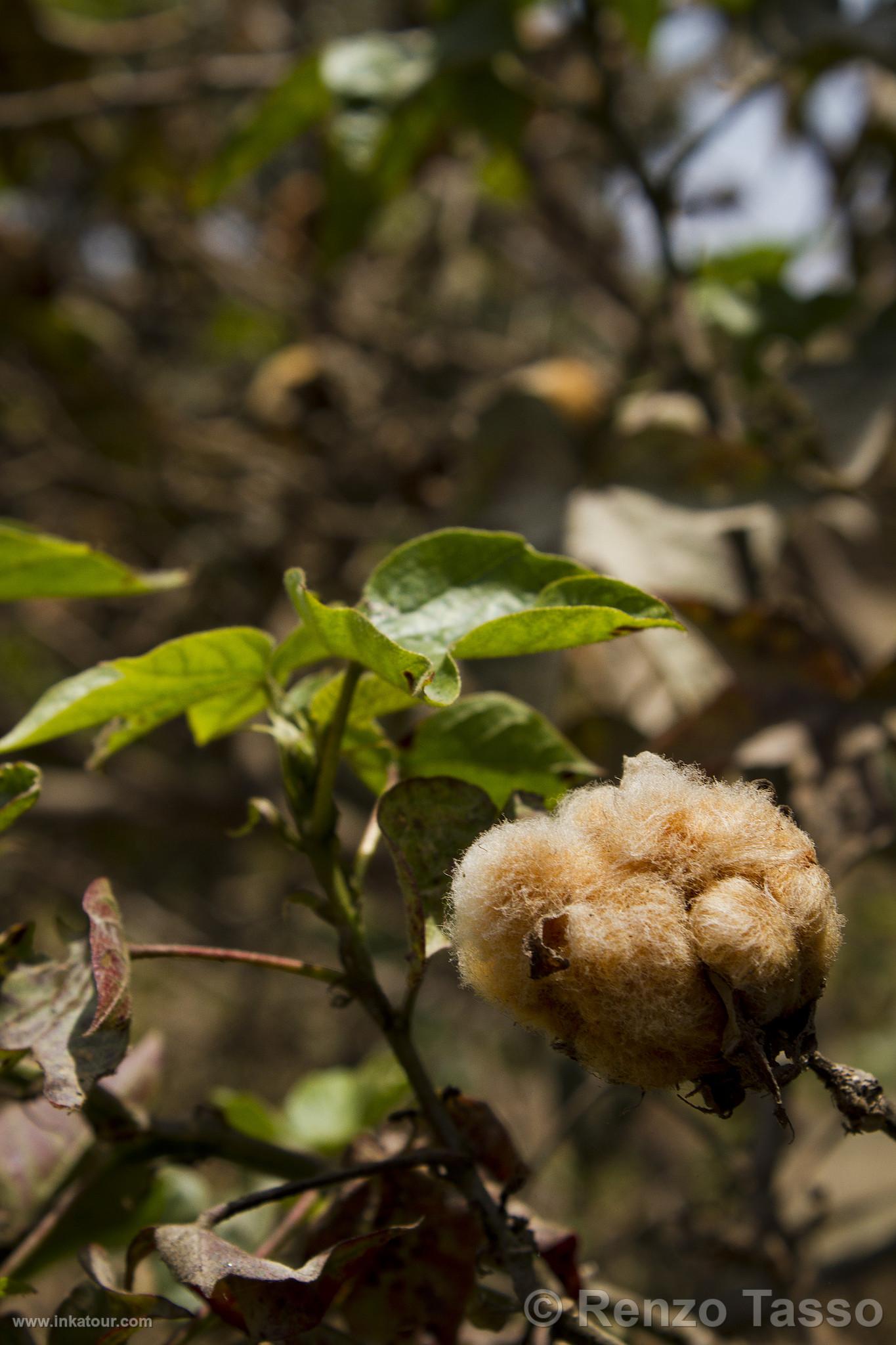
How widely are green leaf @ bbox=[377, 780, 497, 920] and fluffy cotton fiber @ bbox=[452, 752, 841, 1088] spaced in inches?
2.7

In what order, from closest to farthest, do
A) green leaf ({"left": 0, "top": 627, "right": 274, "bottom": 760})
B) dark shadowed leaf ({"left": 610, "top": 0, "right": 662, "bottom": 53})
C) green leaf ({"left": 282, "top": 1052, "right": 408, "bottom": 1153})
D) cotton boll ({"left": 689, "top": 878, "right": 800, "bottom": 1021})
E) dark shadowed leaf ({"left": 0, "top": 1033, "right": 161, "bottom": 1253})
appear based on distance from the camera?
cotton boll ({"left": 689, "top": 878, "right": 800, "bottom": 1021}), green leaf ({"left": 0, "top": 627, "right": 274, "bottom": 760}), dark shadowed leaf ({"left": 0, "top": 1033, "right": 161, "bottom": 1253}), green leaf ({"left": 282, "top": 1052, "right": 408, "bottom": 1153}), dark shadowed leaf ({"left": 610, "top": 0, "right": 662, "bottom": 53})

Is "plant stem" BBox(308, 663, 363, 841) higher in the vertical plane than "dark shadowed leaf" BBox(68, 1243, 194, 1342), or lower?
higher

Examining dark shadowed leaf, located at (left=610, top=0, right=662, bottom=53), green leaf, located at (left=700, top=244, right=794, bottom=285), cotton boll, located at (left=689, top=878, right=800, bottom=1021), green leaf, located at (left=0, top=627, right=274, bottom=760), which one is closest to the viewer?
cotton boll, located at (left=689, top=878, right=800, bottom=1021)

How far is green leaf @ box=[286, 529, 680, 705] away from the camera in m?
0.53

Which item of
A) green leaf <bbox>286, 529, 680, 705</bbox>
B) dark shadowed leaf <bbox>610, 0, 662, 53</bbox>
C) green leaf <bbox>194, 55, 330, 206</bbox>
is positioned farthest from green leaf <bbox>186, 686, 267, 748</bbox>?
dark shadowed leaf <bbox>610, 0, 662, 53</bbox>

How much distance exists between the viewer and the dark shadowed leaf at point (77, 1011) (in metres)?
0.56

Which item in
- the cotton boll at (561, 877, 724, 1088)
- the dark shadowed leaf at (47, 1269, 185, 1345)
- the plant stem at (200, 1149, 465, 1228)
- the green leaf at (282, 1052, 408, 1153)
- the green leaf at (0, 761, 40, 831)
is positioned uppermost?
the cotton boll at (561, 877, 724, 1088)

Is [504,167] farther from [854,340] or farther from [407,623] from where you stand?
[407,623]

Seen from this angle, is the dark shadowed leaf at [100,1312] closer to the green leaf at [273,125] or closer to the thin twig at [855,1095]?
the thin twig at [855,1095]

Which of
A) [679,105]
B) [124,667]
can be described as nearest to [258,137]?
[124,667]

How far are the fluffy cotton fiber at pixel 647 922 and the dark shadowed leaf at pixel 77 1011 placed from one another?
0.65ft

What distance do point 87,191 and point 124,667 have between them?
91.8 inches

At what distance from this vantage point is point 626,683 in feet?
4.54

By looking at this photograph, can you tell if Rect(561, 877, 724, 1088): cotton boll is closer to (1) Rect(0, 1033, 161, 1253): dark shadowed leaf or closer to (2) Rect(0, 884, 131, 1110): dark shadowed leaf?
(2) Rect(0, 884, 131, 1110): dark shadowed leaf
